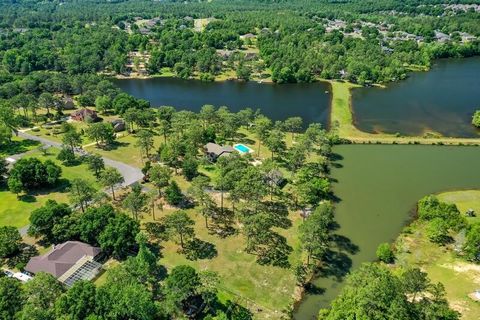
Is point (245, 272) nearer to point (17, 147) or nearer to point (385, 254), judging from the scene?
point (385, 254)

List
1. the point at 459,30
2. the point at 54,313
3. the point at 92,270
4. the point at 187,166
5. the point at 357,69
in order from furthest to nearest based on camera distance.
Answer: the point at 459,30
the point at 357,69
the point at 187,166
the point at 92,270
the point at 54,313

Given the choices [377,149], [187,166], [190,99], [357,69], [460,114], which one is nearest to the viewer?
[187,166]

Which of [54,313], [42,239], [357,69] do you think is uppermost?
[357,69]

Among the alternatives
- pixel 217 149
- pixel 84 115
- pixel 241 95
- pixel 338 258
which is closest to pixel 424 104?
pixel 241 95

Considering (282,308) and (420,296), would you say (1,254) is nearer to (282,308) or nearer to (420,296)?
(282,308)

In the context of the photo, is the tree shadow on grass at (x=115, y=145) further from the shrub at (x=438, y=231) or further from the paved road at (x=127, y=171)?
the shrub at (x=438, y=231)

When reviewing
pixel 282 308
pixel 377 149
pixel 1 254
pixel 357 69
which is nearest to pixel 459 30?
pixel 357 69

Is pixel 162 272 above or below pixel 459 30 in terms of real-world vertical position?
below

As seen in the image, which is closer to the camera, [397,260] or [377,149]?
[397,260]
